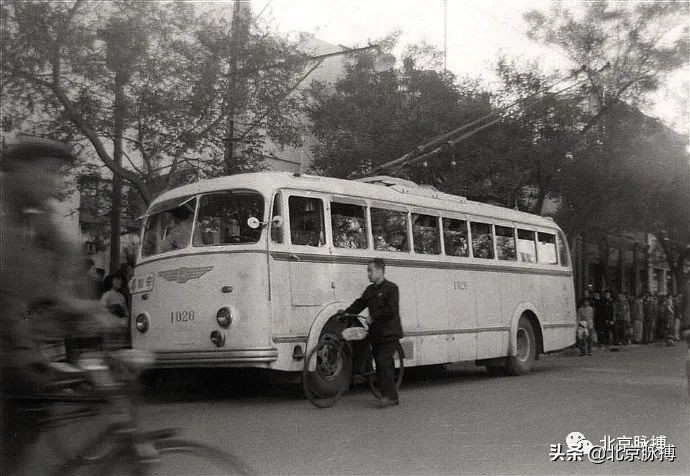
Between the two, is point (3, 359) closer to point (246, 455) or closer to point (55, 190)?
point (55, 190)

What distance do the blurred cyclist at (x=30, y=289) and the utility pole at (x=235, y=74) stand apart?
10420 millimetres

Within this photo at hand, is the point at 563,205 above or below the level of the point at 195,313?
above

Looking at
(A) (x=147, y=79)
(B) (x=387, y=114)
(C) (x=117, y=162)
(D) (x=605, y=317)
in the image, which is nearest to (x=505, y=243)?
(A) (x=147, y=79)

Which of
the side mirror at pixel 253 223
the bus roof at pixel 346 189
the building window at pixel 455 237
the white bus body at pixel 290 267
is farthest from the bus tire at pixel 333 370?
the building window at pixel 455 237

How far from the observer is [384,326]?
9641 mm

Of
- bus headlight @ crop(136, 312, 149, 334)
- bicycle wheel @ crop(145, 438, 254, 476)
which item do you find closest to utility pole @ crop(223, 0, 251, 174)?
bus headlight @ crop(136, 312, 149, 334)

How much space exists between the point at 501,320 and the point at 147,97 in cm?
688

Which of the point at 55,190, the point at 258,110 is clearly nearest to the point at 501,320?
the point at 258,110

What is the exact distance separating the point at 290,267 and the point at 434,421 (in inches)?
101

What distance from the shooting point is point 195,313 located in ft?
31.7

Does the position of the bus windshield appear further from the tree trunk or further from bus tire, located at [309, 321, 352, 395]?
the tree trunk

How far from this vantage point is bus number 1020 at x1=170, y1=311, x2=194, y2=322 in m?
9.69

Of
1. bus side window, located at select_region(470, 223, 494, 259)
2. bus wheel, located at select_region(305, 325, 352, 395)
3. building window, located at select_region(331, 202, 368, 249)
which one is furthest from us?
bus side window, located at select_region(470, 223, 494, 259)

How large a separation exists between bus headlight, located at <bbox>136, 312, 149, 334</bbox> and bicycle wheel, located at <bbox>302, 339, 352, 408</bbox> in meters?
2.12
